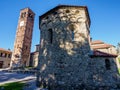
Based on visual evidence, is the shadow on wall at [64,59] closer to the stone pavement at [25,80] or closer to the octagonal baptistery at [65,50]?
the octagonal baptistery at [65,50]

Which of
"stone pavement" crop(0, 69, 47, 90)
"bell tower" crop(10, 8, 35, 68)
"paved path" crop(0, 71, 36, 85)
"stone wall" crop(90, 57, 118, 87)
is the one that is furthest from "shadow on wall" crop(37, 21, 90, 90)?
"bell tower" crop(10, 8, 35, 68)

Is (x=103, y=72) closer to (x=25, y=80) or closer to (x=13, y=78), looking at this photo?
(x=25, y=80)

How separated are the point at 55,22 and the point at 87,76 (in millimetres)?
7237

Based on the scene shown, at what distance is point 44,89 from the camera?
12328 millimetres

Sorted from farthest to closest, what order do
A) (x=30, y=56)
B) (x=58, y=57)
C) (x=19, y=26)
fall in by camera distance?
(x=30, y=56) → (x=19, y=26) → (x=58, y=57)

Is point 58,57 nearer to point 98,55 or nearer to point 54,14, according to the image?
point 98,55

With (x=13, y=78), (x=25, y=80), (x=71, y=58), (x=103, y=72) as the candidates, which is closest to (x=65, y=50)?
(x=71, y=58)

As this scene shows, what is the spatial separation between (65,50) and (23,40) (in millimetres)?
26217

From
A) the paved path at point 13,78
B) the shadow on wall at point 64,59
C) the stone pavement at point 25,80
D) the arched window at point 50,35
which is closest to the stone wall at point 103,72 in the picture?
the shadow on wall at point 64,59

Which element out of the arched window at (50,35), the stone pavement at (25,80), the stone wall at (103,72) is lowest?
the stone pavement at (25,80)

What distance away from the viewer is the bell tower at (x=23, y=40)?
35.0 metres

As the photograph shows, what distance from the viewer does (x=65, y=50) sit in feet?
42.3

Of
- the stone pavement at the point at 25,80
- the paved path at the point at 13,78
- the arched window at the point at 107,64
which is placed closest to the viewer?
the arched window at the point at 107,64

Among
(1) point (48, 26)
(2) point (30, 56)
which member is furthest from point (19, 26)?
(1) point (48, 26)
